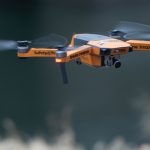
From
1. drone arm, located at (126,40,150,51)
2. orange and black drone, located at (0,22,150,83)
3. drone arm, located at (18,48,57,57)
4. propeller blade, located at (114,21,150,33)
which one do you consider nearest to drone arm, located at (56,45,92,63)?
orange and black drone, located at (0,22,150,83)

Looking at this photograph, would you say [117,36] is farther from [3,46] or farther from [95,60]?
[3,46]

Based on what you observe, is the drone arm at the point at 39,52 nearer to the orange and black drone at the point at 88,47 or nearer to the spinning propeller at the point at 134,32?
the orange and black drone at the point at 88,47

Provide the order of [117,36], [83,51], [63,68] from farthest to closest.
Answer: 1. [117,36]
2. [83,51]
3. [63,68]

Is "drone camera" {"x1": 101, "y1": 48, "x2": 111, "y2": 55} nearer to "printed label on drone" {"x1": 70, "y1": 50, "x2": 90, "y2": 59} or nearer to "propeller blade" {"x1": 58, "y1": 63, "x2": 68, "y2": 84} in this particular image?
"printed label on drone" {"x1": 70, "y1": 50, "x2": 90, "y2": 59}

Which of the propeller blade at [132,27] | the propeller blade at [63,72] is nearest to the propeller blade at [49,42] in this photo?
the propeller blade at [63,72]

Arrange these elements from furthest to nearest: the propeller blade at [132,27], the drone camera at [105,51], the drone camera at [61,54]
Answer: the propeller blade at [132,27], the drone camera at [105,51], the drone camera at [61,54]

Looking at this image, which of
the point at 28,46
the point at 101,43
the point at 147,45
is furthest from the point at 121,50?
the point at 28,46

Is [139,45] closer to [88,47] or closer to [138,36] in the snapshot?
[138,36]
